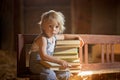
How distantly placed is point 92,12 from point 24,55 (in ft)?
16.2

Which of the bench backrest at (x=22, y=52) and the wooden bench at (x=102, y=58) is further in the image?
the wooden bench at (x=102, y=58)

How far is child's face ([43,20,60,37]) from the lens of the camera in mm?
3953

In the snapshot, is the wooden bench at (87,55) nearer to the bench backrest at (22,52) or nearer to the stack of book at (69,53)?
the bench backrest at (22,52)

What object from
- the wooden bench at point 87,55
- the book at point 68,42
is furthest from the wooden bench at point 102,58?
the book at point 68,42

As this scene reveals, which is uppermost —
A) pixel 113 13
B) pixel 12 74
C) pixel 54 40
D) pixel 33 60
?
pixel 113 13

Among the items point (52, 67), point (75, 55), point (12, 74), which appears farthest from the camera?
point (12, 74)

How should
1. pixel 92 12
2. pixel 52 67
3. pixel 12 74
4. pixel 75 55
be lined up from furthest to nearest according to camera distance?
pixel 92 12 < pixel 12 74 < pixel 75 55 < pixel 52 67

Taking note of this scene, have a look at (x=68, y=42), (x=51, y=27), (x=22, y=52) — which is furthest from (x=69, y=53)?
(x=22, y=52)

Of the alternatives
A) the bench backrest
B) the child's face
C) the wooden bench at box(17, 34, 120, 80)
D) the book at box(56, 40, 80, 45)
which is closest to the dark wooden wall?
the wooden bench at box(17, 34, 120, 80)

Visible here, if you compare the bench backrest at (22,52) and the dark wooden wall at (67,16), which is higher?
the dark wooden wall at (67,16)

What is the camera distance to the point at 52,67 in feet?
12.9

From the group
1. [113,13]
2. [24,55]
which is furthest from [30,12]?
[24,55]

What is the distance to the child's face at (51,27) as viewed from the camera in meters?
3.95

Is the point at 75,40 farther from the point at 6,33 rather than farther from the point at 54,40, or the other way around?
the point at 6,33
